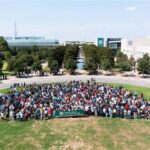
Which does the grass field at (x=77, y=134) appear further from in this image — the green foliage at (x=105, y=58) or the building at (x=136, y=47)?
the building at (x=136, y=47)

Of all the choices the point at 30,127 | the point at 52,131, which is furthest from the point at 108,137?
the point at 30,127

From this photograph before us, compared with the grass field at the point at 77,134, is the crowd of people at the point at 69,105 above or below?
above

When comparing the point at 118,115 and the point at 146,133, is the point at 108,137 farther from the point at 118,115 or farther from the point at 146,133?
the point at 118,115

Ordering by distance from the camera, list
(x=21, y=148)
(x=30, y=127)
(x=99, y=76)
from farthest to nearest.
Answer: (x=99, y=76) < (x=30, y=127) < (x=21, y=148)

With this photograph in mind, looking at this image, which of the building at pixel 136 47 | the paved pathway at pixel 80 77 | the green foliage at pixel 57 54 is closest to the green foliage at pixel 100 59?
the paved pathway at pixel 80 77

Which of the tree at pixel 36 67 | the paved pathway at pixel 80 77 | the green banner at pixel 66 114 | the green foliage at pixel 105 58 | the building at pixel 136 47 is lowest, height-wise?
the paved pathway at pixel 80 77

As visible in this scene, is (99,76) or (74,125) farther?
(99,76)

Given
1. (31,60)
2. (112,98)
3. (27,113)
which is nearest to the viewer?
(27,113)

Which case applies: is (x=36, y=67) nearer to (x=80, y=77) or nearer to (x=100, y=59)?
(x=80, y=77)
